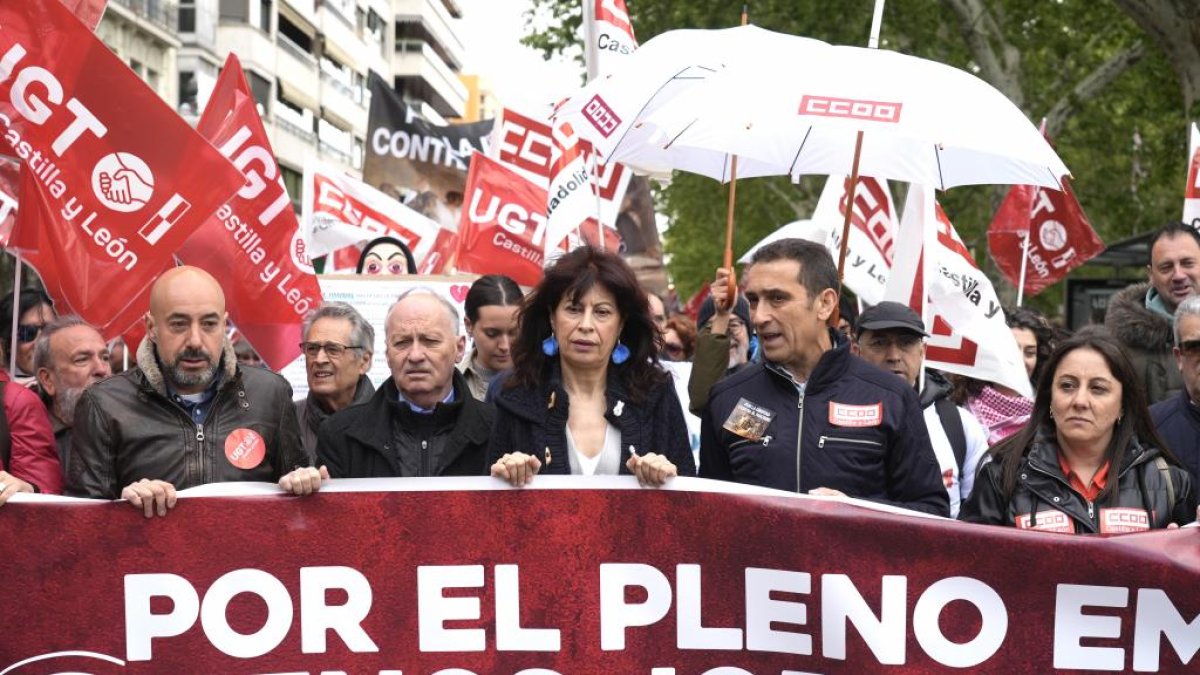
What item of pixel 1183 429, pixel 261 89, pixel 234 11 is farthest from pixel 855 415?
pixel 261 89

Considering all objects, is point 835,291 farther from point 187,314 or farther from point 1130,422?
point 187,314

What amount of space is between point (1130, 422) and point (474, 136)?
10690 millimetres

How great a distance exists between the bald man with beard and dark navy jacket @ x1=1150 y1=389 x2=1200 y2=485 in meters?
2.67

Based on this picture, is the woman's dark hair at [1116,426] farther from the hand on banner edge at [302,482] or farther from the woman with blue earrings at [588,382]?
the hand on banner edge at [302,482]

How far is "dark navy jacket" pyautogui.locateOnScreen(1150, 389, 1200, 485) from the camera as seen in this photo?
5461 millimetres

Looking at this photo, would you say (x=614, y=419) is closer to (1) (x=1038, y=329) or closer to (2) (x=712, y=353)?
(2) (x=712, y=353)

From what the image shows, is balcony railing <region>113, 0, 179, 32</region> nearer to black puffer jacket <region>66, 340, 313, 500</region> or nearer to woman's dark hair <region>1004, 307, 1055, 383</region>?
woman's dark hair <region>1004, 307, 1055, 383</region>

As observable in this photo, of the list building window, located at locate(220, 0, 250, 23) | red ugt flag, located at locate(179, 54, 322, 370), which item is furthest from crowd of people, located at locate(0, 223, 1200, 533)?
building window, located at locate(220, 0, 250, 23)

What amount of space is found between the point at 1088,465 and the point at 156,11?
40760mm

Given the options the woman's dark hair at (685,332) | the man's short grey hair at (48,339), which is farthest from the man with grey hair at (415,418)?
the woman's dark hair at (685,332)

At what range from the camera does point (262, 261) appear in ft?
23.7

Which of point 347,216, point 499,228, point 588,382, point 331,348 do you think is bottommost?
point 588,382

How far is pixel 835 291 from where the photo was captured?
505 centimetres

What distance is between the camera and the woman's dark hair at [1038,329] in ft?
26.3
